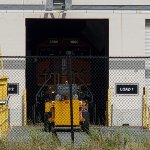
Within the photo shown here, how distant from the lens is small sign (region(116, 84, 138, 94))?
2386 centimetres

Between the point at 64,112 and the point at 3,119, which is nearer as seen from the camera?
the point at 3,119

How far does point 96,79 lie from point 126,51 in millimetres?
3021

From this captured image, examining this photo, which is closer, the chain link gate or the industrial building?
the industrial building

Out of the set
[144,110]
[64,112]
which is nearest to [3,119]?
[64,112]

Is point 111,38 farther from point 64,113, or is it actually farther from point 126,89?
point 64,113

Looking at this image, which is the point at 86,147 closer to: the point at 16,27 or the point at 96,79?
the point at 16,27

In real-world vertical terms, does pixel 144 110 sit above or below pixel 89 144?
above

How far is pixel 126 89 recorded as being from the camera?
78.7 feet

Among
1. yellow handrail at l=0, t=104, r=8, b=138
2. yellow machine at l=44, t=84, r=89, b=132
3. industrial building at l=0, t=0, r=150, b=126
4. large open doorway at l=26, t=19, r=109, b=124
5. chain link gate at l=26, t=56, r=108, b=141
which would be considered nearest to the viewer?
yellow handrail at l=0, t=104, r=8, b=138

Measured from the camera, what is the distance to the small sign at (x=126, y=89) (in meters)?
23.9

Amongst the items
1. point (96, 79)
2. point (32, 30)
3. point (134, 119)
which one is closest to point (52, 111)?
point (134, 119)

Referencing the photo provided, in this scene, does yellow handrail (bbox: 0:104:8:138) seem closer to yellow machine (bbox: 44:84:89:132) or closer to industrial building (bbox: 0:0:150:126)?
yellow machine (bbox: 44:84:89:132)

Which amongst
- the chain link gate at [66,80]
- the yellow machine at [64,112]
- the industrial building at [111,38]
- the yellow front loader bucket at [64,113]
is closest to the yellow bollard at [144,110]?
the industrial building at [111,38]

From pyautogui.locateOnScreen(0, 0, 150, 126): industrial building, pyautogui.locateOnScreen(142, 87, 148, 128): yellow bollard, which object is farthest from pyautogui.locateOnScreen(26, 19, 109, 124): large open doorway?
pyautogui.locateOnScreen(142, 87, 148, 128): yellow bollard
